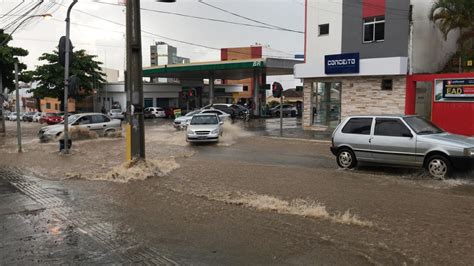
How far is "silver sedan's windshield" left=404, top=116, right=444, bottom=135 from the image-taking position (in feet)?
37.5

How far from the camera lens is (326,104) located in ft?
89.1

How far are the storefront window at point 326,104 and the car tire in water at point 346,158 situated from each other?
13871 mm

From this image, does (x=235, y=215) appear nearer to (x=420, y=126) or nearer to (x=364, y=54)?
(x=420, y=126)

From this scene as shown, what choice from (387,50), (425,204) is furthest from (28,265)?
(387,50)

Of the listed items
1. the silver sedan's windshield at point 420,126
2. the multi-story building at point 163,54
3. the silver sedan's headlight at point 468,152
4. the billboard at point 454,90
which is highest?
the multi-story building at point 163,54

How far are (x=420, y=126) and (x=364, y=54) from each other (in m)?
13.6

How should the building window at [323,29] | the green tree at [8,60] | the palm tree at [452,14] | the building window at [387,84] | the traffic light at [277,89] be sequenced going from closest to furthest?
the palm tree at [452,14]
the building window at [387,84]
the traffic light at [277,89]
the building window at [323,29]
the green tree at [8,60]

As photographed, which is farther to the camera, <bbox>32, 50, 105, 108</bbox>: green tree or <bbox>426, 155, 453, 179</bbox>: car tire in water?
<bbox>32, 50, 105, 108</bbox>: green tree

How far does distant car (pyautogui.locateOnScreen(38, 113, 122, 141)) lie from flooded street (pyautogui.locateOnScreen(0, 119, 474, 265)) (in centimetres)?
1040

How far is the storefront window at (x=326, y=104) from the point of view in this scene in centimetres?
2650

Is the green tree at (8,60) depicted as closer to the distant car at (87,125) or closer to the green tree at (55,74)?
the distant car at (87,125)

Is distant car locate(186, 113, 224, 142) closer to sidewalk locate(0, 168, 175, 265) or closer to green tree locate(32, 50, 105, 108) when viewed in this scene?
sidewalk locate(0, 168, 175, 265)

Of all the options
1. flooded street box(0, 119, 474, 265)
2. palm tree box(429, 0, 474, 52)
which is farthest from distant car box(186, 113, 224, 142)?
palm tree box(429, 0, 474, 52)

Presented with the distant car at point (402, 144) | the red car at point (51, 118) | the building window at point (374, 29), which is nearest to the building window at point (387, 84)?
the building window at point (374, 29)
